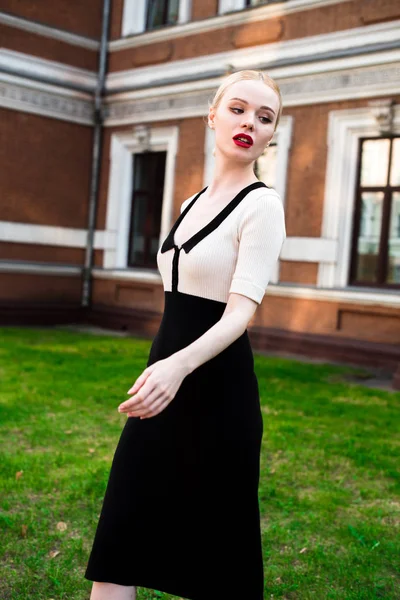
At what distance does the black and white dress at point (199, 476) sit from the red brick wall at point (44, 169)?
1141 centimetres

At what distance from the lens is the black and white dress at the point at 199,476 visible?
2150 mm

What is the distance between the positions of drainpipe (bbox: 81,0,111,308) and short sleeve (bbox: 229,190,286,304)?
1232 cm

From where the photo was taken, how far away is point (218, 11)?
12336mm

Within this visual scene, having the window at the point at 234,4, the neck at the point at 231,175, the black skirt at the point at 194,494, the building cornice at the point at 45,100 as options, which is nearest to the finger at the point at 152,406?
the black skirt at the point at 194,494

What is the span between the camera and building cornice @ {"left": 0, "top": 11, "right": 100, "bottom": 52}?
41.9 feet

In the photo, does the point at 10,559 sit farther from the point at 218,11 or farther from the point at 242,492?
the point at 218,11

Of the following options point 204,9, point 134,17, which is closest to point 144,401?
point 204,9

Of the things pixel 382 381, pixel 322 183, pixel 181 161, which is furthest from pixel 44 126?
pixel 382 381

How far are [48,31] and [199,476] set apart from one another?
12.6 meters

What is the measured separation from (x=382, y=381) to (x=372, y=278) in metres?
1.87

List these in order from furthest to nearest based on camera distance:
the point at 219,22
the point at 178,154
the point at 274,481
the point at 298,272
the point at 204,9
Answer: the point at 178,154 → the point at 204,9 → the point at 219,22 → the point at 298,272 → the point at 274,481

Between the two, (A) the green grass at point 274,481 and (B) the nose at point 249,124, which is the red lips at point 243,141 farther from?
(A) the green grass at point 274,481

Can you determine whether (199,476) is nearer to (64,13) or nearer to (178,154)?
(178,154)

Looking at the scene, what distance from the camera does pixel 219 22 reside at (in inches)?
481
